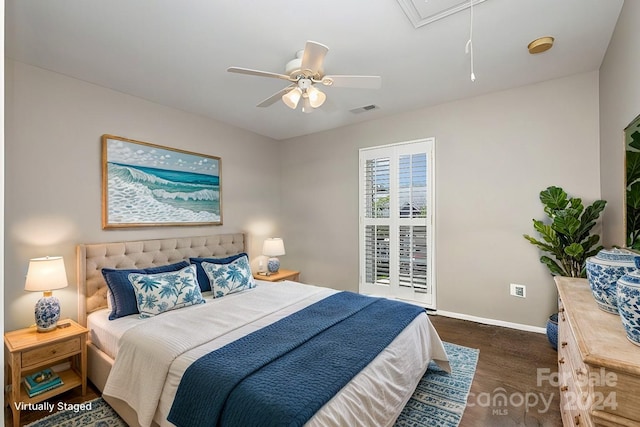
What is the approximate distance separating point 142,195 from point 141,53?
4.73 feet

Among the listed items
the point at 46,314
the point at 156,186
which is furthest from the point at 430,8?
the point at 46,314

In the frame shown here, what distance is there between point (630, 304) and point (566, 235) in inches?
83.1

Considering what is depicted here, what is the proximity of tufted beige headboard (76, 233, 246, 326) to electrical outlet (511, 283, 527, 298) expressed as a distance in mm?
3491

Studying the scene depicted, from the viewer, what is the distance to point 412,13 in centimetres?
207

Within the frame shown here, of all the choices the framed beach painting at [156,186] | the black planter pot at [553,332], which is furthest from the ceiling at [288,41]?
the black planter pot at [553,332]

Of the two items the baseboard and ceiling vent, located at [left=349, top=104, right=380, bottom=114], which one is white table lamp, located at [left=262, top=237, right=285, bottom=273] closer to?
ceiling vent, located at [left=349, top=104, right=380, bottom=114]

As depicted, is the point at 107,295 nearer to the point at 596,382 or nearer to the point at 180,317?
the point at 180,317

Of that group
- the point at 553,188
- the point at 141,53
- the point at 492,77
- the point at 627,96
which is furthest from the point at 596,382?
the point at 141,53

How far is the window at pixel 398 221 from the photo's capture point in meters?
3.90

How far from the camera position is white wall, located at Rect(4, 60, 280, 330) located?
98.3 inches

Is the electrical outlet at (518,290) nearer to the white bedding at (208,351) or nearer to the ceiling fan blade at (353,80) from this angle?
the white bedding at (208,351)

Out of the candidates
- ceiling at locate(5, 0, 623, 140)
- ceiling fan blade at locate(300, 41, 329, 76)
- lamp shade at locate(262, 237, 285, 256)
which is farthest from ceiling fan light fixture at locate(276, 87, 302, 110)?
lamp shade at locate(262, 237, 285, 256)

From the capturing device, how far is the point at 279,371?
1643mm

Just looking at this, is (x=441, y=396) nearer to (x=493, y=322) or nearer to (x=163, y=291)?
(x=493, y=322)
